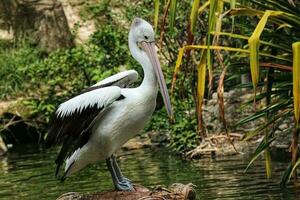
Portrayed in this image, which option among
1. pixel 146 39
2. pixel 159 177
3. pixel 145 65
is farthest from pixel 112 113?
pixel 159 177

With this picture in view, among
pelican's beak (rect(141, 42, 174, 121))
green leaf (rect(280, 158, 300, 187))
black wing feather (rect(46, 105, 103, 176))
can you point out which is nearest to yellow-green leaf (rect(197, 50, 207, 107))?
pelican's beak (rect(141, 42, 174, 121))

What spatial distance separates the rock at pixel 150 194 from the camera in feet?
21.1

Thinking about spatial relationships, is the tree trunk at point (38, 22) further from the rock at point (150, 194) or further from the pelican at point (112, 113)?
the rock at point (150, 194)

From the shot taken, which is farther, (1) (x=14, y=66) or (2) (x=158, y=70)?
(1) (x=14, y=66)

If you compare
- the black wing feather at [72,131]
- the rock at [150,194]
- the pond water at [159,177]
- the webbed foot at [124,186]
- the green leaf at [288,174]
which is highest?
the black wing feather at [72,131]

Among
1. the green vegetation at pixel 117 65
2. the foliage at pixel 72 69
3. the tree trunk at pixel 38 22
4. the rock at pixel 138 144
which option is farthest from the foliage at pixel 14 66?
the rock at pixel 138 144

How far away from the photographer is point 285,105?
7.51 m

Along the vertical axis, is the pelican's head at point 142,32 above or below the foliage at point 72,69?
above

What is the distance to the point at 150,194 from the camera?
643 cm

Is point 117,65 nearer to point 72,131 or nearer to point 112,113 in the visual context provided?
point 72,131

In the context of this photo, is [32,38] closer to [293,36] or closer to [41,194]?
[41,194]

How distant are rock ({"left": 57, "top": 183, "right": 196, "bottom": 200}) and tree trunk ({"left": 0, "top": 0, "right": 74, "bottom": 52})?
13873 mm

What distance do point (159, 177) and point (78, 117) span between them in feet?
11.3

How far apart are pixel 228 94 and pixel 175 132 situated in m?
1.36
